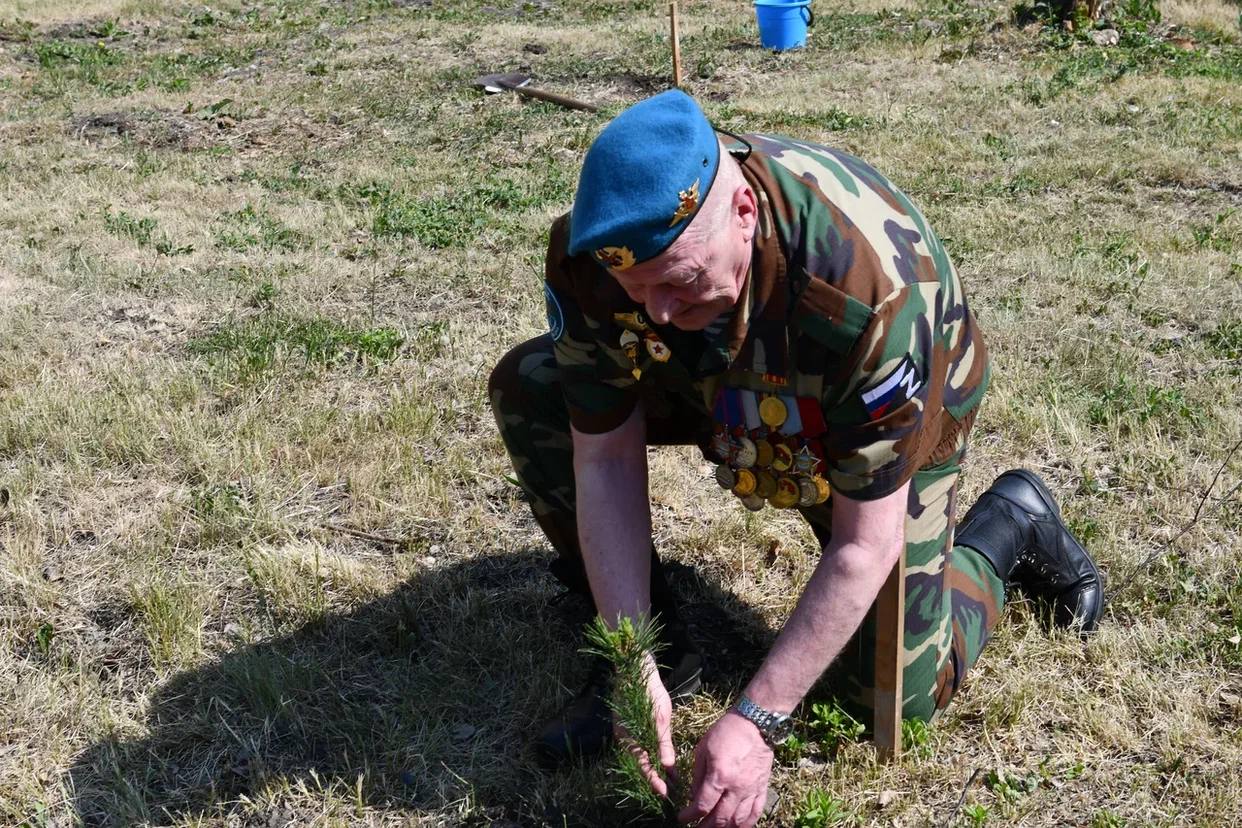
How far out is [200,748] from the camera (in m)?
3.02

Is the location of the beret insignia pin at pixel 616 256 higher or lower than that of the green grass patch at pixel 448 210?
higher

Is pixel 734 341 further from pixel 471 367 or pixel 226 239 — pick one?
pixel 226 239

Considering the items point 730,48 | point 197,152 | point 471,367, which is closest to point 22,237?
point 197,152

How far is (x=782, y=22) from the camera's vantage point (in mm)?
12211

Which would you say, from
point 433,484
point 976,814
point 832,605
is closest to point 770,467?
point 832,605

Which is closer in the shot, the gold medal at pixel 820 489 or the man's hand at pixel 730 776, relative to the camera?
the man's hand at pixel 730 776

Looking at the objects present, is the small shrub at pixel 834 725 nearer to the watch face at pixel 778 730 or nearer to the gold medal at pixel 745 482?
the watch face at pixel 778 730

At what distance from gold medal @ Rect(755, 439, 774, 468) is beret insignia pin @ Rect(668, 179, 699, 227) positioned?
689mm

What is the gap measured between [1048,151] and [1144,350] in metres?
3.57

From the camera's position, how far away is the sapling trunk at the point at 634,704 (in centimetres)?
224

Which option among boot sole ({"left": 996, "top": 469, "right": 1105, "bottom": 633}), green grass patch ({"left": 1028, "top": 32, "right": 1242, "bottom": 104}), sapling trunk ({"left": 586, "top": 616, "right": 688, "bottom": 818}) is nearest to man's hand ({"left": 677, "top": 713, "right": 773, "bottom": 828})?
sapling trunk ({"left": 586, "top": 616, "right": 688, "bottom": 818})

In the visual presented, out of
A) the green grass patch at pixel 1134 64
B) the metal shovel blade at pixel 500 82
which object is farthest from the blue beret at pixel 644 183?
the metal shovel blade at pixel 500 82

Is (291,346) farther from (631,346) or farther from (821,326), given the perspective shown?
(821,326)

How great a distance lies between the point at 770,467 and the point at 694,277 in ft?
2.02
